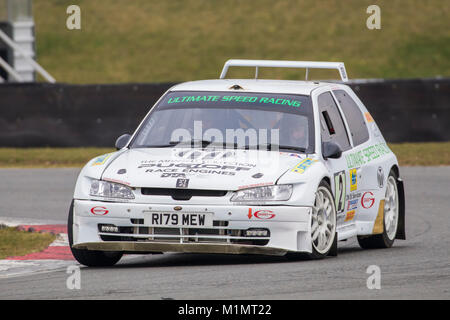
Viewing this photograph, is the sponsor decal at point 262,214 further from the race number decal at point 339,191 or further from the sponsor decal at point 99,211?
the sponsor decal at point 99,211

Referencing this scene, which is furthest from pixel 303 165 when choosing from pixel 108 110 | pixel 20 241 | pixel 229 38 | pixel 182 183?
pixel 229 38

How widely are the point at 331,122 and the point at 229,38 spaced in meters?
37.3

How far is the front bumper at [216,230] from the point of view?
8.26 m

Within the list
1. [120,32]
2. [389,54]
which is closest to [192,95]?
[389,54]

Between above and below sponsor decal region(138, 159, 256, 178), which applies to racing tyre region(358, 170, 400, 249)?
below

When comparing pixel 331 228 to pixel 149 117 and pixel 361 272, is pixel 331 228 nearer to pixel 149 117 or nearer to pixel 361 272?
pixel 361 272

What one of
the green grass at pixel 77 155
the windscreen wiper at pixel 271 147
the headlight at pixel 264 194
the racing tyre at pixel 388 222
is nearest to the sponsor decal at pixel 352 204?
the racing tyre at pixel 388 222

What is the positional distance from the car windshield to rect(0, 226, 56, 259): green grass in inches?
73.1

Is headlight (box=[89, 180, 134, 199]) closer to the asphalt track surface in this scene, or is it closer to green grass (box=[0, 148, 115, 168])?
the asphalt track surface

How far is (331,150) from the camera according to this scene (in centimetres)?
912

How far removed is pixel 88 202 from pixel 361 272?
7.20 feet

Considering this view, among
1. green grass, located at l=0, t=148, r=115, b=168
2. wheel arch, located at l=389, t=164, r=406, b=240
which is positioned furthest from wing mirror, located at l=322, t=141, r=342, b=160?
green grass, located at l=0, t=148, r=115, b=168

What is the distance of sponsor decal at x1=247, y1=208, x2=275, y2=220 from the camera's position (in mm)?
8258

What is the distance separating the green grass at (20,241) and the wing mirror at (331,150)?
124 inches
